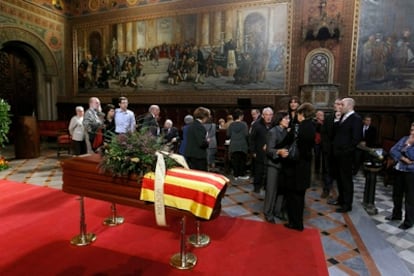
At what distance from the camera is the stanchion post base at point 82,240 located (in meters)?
3.05

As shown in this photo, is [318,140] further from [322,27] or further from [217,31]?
[217,31]

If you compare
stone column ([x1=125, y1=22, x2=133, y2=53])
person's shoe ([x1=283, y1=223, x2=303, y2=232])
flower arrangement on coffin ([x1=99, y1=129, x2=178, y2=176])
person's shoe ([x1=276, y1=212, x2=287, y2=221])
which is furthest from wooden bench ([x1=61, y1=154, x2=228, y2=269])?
stone column ([x1=125, y1=22, x2=133, y2=53])

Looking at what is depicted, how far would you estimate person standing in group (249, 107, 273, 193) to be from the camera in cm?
489

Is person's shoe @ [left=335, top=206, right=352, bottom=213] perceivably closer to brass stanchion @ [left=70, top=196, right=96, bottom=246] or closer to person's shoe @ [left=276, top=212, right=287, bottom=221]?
person's shoe @ [left=276, top=212, right=287, bottom=221]

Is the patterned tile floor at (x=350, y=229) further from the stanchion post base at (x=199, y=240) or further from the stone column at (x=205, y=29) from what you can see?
the stone column at (x=205, y=29)

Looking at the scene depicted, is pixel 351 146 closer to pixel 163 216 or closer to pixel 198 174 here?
pixel 198 174

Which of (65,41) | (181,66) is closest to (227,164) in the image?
(181,66)

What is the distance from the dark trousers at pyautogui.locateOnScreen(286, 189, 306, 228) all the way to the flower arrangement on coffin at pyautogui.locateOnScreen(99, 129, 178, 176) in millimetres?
1764

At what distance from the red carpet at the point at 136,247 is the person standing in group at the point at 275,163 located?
1.07 ft

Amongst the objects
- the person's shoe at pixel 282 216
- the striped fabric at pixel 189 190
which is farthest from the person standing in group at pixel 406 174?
the striped fabric at pixel 189 190

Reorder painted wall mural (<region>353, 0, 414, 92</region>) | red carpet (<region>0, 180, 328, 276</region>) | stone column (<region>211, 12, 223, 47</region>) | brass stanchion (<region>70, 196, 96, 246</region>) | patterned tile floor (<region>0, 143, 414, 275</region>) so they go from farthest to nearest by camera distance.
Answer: stone column (<region>211, 12, 223, 47</region>) → painted wall mural (<region>353, 0, 414, 92</region>) → brass stanchion (<region>70, 196, 96, 246</region>) → patterned tile floor (<region>0, 143, 414, 275</region>) → red carpet (<region>0, 180, 328, 276</region>)

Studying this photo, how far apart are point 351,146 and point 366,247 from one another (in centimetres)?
150

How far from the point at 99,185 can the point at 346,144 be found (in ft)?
11.6

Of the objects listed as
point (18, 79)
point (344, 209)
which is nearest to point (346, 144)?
point (344, 209)
